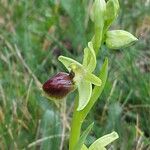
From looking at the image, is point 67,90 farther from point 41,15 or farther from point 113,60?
point 41,15

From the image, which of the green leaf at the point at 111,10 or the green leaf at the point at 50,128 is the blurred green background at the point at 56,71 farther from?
the green leaf at the point at 111,10

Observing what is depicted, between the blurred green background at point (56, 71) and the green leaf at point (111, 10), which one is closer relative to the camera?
the green leaf at point (111, 10)

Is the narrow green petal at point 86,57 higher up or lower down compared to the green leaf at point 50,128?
higher up

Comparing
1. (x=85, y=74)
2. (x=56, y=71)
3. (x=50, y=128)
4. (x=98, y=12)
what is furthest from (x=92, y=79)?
(x=56, y=71)

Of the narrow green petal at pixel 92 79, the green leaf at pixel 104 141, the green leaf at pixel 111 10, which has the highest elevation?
the green leaf at pixel 111 10

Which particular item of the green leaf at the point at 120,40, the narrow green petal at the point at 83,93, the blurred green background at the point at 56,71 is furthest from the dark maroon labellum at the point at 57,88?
the blurred green background at the point at 56,71

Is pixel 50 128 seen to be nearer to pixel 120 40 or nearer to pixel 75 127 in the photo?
pixel 75 127

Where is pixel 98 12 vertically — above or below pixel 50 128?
above
